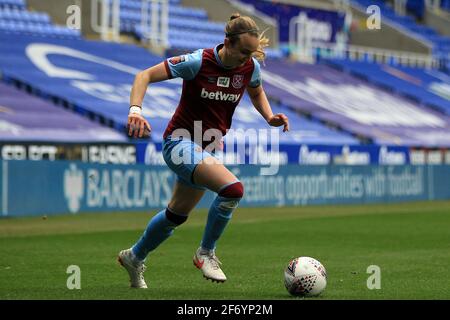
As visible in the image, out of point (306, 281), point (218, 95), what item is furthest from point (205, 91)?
point (306, 281)

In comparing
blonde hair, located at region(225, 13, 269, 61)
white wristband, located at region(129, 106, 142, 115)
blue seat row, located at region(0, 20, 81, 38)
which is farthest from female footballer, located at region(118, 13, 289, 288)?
blue seat row, located at region(0, 20, 81, 38)

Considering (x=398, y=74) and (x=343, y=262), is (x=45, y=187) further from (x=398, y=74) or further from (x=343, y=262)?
(x=398, y=74)

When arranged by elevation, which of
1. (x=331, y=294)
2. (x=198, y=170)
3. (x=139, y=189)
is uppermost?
(x=198, y=170)

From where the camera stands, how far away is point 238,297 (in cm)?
902

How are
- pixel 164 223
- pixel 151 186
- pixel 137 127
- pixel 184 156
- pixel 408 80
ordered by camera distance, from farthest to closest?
pixel 408 80
pixel 151 186
pixel 164 223
pixel 184 156
pixel 137 127

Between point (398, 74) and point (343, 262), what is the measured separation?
35005 millimetres

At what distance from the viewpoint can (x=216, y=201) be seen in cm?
936

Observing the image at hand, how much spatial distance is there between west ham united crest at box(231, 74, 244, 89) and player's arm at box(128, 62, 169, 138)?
2.11 ft

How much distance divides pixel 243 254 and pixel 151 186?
398 inches

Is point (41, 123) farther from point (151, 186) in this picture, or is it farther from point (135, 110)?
point (135, 110)

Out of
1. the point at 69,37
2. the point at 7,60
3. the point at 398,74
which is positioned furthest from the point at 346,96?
the point at 7,60

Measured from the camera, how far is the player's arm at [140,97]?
866 centimetres

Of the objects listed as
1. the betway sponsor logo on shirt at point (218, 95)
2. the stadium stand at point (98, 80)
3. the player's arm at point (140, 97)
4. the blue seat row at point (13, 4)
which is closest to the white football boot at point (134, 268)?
the player's arm at point (140, 97)

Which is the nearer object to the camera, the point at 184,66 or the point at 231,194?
the point at 231,194
